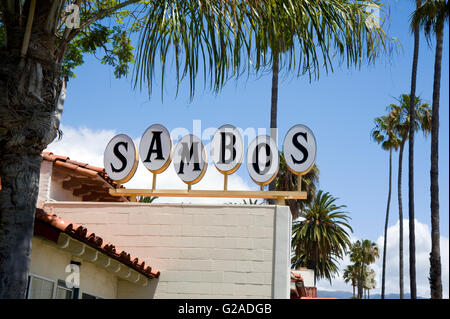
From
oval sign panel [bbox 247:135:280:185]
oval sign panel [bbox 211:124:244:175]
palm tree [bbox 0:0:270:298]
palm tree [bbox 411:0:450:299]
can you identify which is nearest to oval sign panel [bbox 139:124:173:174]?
oval sign panel [bbox 211:124:244:175]

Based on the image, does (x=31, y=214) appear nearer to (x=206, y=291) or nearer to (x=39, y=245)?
(x=39, y=245)

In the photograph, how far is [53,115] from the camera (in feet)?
22.0

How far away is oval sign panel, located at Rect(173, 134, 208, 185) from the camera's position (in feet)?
46.8

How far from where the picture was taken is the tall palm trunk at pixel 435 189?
73.8 ft

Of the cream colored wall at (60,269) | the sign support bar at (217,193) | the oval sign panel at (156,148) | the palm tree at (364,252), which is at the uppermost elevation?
the palm tree at (364,252)

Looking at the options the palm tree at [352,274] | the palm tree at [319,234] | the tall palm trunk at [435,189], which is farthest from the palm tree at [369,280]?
the tall palm trunk at [435,189]

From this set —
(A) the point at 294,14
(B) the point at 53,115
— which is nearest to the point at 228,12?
(A) the point at 294,14

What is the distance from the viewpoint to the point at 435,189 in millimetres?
23969

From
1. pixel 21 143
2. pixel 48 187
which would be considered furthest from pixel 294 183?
pixel 21 143

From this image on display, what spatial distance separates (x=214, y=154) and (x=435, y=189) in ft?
43.2

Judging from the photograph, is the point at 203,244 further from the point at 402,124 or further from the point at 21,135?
the point at 402,124

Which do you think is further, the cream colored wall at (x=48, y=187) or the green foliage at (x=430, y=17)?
the green foliage at (x=430, y=17)

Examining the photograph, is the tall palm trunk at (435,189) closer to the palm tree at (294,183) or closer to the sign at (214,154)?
the sign at (214,154)
